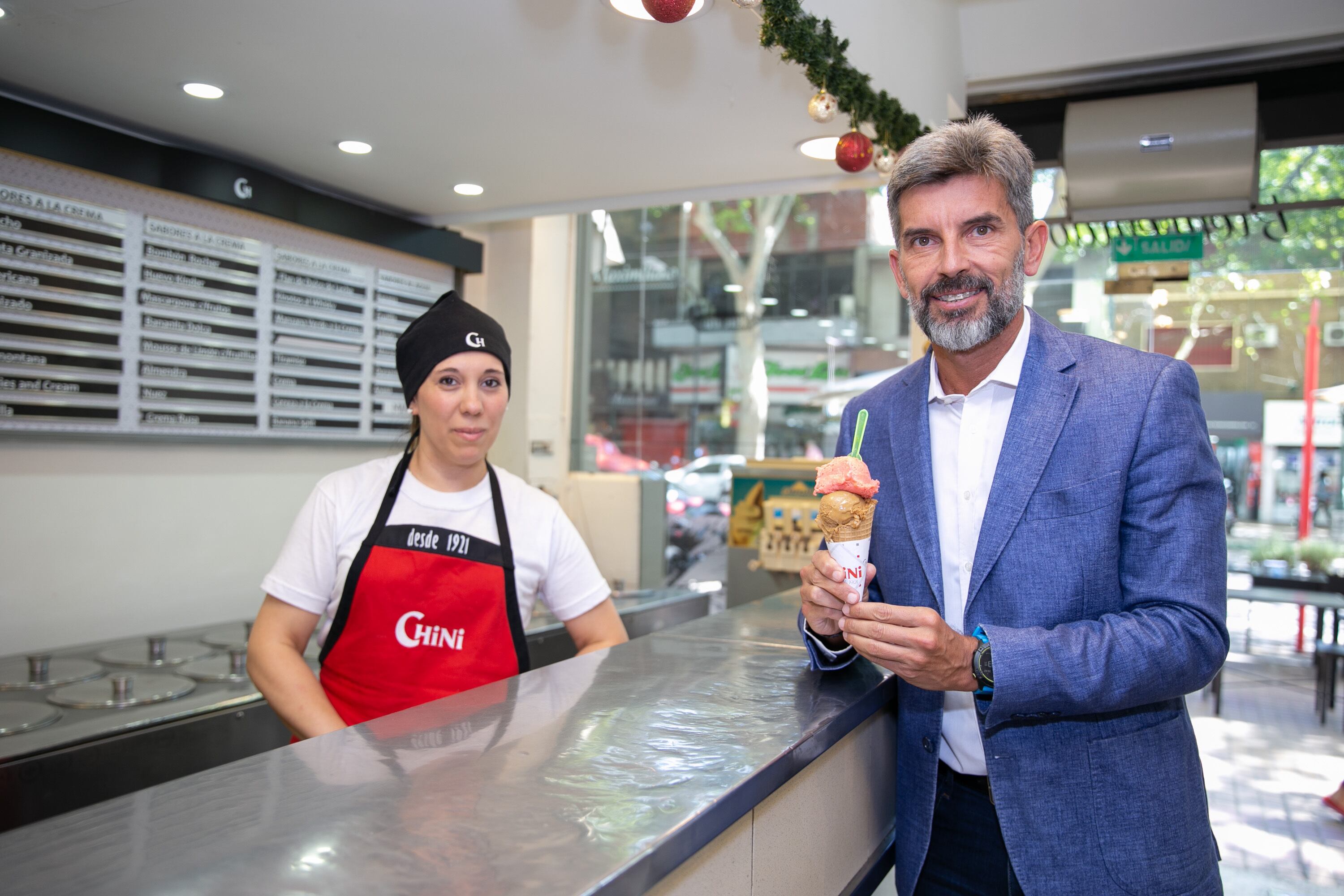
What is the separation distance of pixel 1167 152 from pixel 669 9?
2821 millimetres

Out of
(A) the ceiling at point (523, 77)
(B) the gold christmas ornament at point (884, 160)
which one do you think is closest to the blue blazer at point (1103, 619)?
(A) the ceiling at point (523, 77)

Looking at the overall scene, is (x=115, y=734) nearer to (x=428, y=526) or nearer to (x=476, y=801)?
(x=428, y=526)

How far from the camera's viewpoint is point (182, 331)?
3660mm

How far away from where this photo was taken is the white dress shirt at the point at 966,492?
5.18 feet

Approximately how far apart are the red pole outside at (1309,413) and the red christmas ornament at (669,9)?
5.19 metres

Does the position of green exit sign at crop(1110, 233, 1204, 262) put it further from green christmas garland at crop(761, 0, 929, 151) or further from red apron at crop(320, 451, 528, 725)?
red apron at crop(320, 451, 528, 725)

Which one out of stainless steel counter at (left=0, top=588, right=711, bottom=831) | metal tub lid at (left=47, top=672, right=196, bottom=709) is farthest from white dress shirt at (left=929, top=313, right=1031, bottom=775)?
metal tub lid at (left=47, top=672, right=196, bottom=709)

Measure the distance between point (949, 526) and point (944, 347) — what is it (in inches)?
12.5

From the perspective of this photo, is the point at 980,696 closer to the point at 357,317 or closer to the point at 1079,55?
the point at 1079,55

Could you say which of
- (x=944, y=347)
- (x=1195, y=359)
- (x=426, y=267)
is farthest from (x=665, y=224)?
(x=944, y=347)

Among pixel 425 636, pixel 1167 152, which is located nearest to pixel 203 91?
pixel 425 636

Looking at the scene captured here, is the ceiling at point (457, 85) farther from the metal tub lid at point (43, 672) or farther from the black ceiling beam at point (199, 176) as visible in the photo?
the metal tub lid at point (43, 672)

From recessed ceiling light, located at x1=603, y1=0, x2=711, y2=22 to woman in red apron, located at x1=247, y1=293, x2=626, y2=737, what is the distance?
0.83 metres

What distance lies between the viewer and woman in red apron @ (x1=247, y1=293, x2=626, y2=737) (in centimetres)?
193
